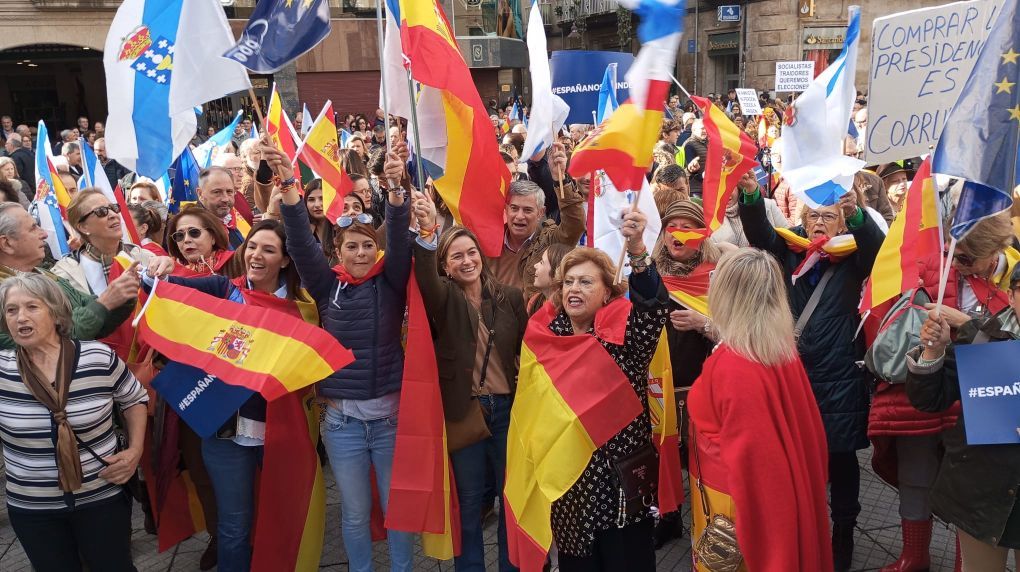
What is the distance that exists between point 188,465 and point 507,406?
1.76m

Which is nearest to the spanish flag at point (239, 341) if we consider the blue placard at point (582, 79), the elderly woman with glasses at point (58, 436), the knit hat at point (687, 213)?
the elderly woman with glasses at point (58, 436)

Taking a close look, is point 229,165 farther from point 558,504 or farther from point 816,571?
point 816,571

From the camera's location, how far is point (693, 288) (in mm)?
3945

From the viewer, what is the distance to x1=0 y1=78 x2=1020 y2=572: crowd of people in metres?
2.75

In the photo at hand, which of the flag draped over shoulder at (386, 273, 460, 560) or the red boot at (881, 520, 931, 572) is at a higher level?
the flag draped over shoulder at (386, 273, 460, 560)

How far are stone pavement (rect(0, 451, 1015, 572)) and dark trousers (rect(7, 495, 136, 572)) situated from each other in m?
0.96

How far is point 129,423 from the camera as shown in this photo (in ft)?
11.4

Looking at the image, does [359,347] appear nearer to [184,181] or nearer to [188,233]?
[188,233]

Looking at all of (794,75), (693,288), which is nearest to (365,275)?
(693,288)

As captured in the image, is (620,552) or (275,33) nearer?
(620,552)

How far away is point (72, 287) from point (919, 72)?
4.06 meters

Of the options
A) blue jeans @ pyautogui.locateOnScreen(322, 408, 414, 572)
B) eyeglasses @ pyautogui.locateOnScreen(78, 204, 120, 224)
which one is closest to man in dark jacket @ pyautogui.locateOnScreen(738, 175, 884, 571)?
blue jeans @ pyautogui.locateOnScreen(322, 408, 414, 572)

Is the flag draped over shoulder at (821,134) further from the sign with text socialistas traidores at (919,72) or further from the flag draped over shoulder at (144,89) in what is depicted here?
the flag draped over shoulder at (144,89)

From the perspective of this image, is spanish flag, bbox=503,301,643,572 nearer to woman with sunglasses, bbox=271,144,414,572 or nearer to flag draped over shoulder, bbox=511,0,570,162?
woman with sunglasses, bbox=271,144,414,572
